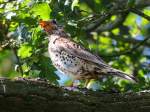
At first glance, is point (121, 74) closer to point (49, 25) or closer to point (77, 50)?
point (77, 50)

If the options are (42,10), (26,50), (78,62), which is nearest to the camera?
(78,62)

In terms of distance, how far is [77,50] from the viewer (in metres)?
8.02

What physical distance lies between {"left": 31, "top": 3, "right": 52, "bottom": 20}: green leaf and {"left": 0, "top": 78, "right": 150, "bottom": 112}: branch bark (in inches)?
83.1

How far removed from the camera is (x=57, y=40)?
28.0ft

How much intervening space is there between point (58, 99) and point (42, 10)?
2384 millimetres

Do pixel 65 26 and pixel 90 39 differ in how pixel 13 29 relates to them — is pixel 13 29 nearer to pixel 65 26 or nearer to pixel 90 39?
pixel 65 26

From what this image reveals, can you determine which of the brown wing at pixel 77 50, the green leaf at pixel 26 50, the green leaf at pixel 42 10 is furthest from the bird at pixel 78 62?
the green leaf at pixel 26 50

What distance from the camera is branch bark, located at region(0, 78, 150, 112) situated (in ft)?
20.8

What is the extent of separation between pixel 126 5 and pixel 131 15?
13.1 ft

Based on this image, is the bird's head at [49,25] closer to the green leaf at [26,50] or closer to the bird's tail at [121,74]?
the green leaf at [26,50]

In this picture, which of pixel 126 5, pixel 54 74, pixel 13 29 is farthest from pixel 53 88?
pixel 126 5

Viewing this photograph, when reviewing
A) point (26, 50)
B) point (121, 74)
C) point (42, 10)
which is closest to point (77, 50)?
point (121, 74)

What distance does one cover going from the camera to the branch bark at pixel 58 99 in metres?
6.34

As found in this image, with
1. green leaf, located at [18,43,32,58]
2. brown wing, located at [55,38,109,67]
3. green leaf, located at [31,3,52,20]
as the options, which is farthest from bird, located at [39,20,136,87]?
green leaf, located at [18,43,32,58]
